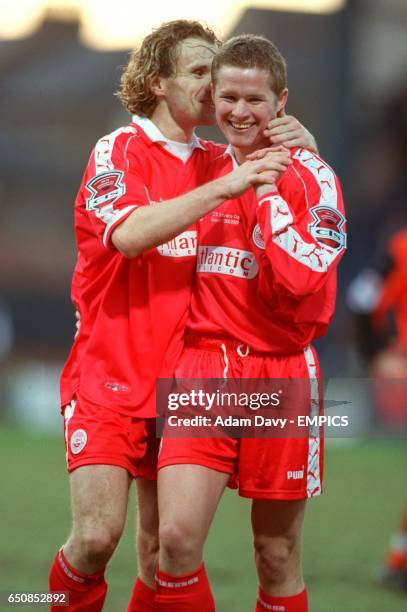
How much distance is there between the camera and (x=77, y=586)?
11.8 feet

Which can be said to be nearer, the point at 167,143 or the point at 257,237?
the point at 257,237

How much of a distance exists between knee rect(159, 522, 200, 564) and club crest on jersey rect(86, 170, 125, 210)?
3.38 ft

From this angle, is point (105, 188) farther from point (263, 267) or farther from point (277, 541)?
point (277, 541)

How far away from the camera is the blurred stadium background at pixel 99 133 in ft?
37.1

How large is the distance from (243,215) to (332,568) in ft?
9.49

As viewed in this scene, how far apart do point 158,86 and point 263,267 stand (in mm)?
777

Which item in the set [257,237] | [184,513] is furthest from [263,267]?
[184,513]

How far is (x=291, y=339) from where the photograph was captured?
3703 millimetres

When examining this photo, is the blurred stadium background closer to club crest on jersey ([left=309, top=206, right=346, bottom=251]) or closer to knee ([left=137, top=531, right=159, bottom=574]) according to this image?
knee ([left=137, top=531, right=159, bottom=574])

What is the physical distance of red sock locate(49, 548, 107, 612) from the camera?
361 cm

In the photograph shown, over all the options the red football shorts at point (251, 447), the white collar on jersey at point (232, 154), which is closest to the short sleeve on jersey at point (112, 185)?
the white collar on jersey at point (232, 154)

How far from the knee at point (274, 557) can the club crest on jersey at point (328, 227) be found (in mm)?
971

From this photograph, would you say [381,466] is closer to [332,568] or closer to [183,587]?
[332,568]

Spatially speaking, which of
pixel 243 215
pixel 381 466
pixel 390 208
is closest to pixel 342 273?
pixel 390 208
